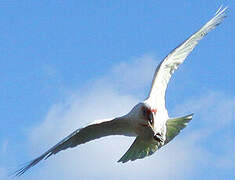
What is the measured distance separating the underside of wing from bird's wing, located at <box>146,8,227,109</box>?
140 cm

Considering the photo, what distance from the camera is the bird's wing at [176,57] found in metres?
17.6

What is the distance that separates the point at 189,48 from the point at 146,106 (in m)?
2.94

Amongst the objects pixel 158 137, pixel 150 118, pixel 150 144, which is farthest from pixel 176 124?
pixel 150 118

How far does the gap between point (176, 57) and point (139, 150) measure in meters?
2.76

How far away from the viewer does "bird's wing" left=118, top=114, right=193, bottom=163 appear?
646 inches

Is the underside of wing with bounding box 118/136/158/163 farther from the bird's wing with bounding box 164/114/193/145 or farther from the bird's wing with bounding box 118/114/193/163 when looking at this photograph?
the bird's wing with bounding box 164/114/193/145

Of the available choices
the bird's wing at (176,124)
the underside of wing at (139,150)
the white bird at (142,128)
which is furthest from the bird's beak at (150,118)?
the bird's wing at (176,124)

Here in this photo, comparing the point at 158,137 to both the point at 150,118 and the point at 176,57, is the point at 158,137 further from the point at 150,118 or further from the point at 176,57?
the point at 176,57

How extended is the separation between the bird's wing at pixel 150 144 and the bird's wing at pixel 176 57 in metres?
0.81

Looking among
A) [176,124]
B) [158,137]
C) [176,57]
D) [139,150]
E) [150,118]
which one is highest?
[176,57]

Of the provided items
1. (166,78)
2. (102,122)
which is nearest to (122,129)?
(102,122)

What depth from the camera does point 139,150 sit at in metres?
16.5

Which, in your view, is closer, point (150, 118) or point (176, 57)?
point (150, 118)

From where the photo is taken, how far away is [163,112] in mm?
16562
